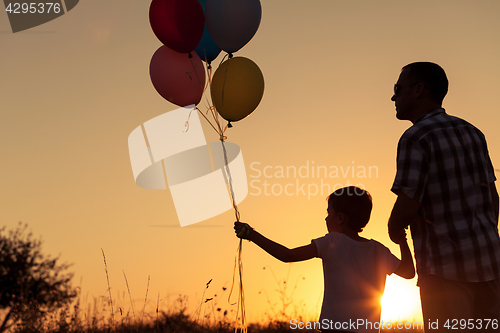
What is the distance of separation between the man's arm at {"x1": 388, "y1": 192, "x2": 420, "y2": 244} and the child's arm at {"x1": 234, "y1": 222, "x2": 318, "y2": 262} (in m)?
0.56

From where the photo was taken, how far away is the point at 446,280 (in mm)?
2125

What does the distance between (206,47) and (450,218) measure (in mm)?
2976

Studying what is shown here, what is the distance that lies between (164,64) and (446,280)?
123 inches

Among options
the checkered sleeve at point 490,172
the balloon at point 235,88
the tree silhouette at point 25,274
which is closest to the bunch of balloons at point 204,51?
the balloon at point 235,88

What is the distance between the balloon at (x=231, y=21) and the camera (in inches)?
157

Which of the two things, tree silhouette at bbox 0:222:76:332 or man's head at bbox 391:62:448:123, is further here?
tree silhouette at bbox 0:222:76:332

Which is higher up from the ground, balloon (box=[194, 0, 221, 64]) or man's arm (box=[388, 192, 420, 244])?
balloon (box=[194, 0, 221, 64])

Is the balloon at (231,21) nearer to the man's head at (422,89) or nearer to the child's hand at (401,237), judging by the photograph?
the man's head at (422,89)

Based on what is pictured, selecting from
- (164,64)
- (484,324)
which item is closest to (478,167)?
(484,324)

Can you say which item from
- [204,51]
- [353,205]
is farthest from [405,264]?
[204,51]

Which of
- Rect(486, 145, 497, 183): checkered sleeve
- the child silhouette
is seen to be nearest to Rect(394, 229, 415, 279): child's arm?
the child silhouette

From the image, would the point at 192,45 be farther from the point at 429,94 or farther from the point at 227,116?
the point at 429,94

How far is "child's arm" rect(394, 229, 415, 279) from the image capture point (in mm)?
2631

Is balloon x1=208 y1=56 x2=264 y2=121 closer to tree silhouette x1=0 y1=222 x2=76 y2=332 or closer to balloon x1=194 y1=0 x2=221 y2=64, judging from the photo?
balloon x1=194 y1=0 x2=221 y2=64
